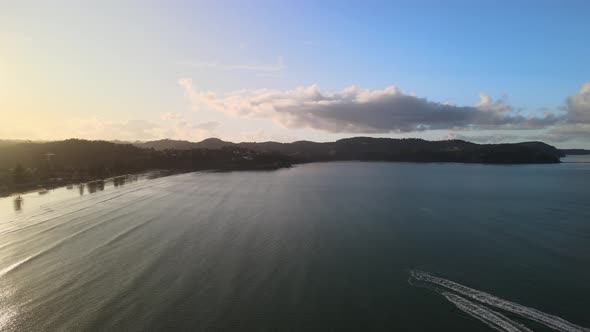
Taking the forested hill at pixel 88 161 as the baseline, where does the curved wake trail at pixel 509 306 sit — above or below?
below

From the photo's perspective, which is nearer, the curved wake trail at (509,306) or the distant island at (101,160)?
the curved wake trail at (509,306)

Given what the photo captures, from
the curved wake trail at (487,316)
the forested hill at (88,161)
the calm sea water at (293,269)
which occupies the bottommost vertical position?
the curved wake trail at (487,316)

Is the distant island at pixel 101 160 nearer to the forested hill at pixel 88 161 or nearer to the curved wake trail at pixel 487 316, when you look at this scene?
the forested hill at pixel 88 161

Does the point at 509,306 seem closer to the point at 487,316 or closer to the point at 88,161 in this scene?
the point at 487,316

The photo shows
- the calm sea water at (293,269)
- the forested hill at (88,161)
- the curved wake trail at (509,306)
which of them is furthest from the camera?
the forested hill at (88,161)

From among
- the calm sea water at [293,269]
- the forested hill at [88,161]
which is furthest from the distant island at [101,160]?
the calm sea water at [293,269]

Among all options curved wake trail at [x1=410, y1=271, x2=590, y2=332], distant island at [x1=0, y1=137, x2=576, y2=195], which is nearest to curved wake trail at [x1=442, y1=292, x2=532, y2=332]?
curved wake trail at [x1=410, y1=271, x2=590, y2=332]

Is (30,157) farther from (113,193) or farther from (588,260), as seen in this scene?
(588,260)

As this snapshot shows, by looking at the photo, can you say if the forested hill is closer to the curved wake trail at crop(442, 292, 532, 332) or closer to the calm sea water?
the calm sea water
